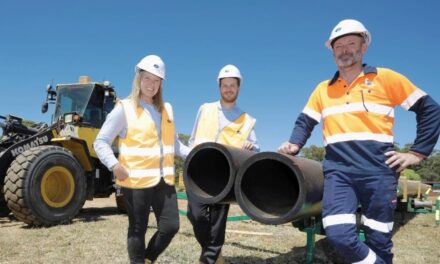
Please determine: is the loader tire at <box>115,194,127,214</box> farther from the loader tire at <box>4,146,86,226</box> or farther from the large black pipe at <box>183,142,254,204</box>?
the large black pipe at <box>183,142,254,204</box>

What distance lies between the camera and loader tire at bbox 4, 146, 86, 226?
696 centimetres

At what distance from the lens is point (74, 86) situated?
9539mm

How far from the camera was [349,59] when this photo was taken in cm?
292

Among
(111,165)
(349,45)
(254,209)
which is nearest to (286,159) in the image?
(254,209)

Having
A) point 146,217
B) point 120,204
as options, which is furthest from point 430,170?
point 146,217

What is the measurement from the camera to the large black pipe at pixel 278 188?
253cm

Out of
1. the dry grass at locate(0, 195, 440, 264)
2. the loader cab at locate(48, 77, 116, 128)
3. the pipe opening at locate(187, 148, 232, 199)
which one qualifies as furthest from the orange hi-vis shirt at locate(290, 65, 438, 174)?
the loader cab at locate(48, 77, 116, 128)

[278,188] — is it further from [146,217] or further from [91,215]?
[91,215]

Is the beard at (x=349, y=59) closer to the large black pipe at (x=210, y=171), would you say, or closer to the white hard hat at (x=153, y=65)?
the large black pipe at (x=210, y=171)

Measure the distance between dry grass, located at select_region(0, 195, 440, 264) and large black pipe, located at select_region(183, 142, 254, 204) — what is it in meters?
2.09

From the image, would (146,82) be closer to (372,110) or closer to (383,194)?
(372,110)

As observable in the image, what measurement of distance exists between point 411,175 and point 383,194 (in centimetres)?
1707

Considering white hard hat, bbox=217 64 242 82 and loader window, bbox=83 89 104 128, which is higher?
white hard hat, bbox=217 64 242 82

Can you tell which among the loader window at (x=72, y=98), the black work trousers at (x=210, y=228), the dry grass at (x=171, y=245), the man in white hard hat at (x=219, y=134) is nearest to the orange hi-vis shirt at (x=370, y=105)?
the man in white hard hat at (x=219, y=134)
